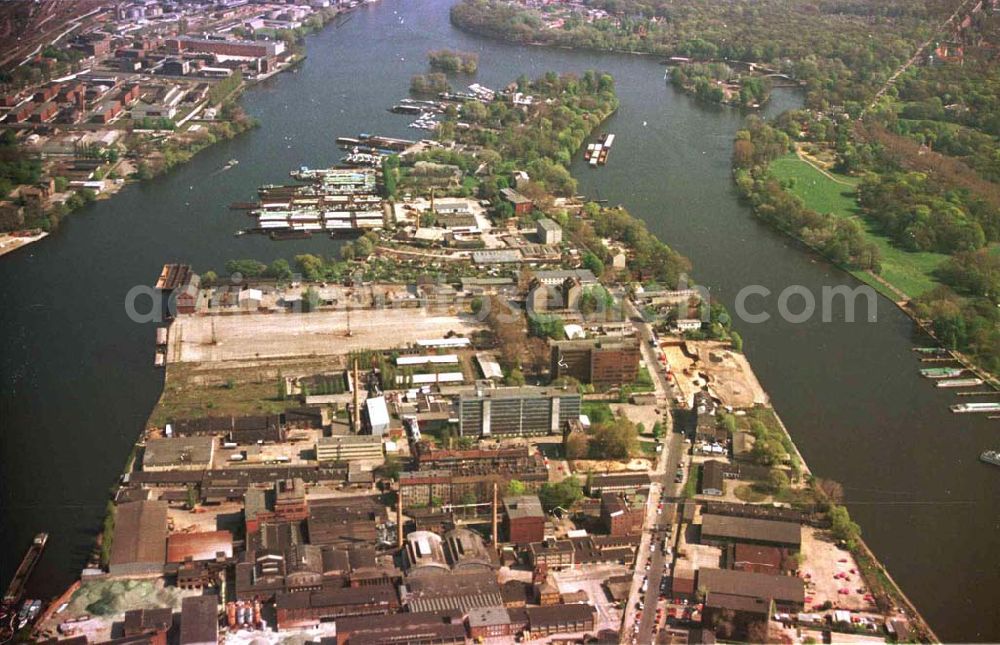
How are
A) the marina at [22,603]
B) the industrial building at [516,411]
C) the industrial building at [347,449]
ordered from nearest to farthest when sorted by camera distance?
the marina at [22,603] < the industrial building at [347,449] < the industrial building at [516,411]

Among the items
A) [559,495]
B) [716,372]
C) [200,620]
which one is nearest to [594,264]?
[716,372]

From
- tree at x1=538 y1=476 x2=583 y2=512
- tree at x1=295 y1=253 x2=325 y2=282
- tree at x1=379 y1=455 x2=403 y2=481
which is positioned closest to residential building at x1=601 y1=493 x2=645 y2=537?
tree at x1=538 y1=476 x2=583 y2=512

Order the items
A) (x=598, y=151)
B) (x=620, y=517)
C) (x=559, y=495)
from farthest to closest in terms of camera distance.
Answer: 1. (x=598, y=151)
2. (x=559, y=495)
3. (x=620, y=517)

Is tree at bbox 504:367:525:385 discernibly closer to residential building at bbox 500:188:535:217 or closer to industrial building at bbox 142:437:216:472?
industrial building at bbox 142:437:216:472

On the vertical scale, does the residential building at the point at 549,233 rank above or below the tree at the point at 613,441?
above

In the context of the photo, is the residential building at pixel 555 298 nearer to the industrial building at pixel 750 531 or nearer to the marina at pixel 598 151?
the industrial building at pixel 750 531

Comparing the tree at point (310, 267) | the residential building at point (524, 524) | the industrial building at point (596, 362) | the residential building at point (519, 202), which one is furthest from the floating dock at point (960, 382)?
the tree at point (310, 267)

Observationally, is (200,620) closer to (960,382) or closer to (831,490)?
(831,490)
